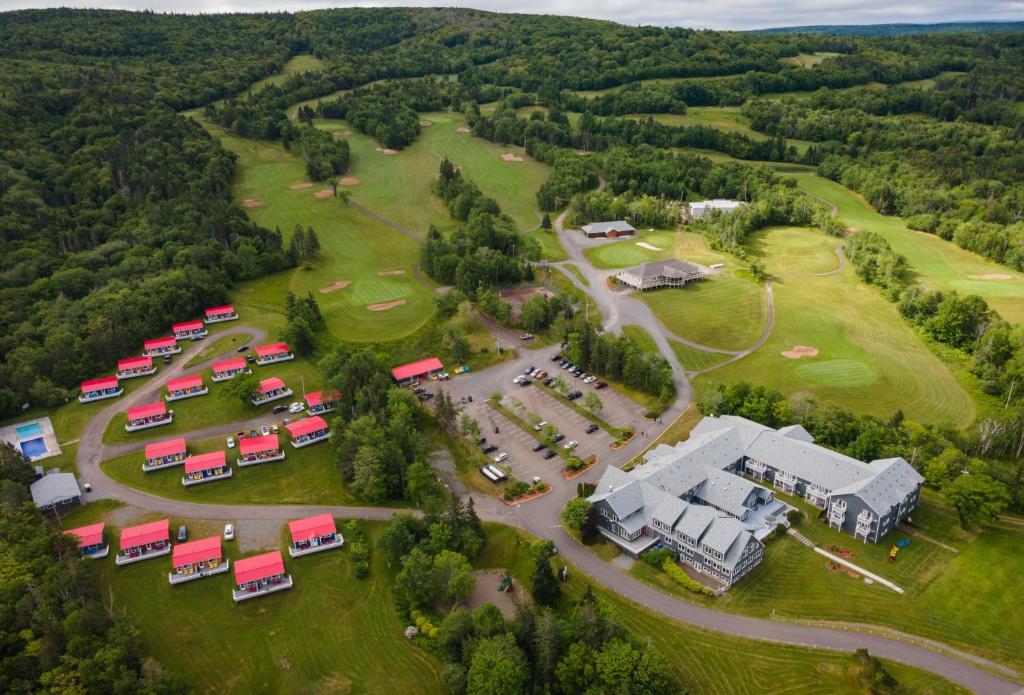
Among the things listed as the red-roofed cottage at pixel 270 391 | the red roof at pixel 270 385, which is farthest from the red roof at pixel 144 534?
the red roof at pixel 270 385

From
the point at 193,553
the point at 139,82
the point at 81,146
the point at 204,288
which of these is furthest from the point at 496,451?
the point at 139,82

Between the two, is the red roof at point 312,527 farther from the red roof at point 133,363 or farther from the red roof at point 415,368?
the red roof at point 133,363

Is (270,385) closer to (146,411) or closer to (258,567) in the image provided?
(146,411)

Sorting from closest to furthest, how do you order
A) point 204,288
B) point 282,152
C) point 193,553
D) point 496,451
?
point 193,553, point 496,451, point 204,288, point 282,152

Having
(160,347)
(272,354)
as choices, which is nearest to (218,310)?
(160,347)

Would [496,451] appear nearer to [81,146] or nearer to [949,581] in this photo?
[949,581]

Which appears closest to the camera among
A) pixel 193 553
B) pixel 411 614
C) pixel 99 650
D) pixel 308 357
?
pixel 99 650

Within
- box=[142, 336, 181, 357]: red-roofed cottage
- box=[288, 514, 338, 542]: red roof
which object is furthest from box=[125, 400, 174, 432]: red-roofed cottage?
box=[288, 514, 338, 542]: red roof
